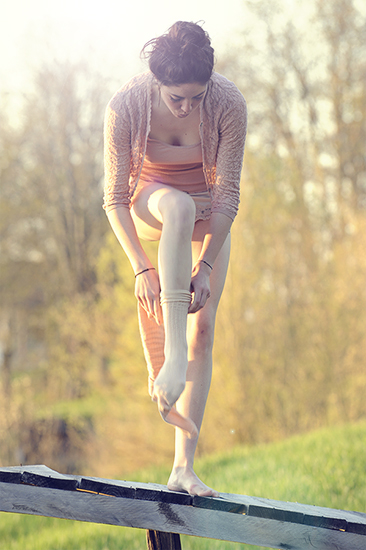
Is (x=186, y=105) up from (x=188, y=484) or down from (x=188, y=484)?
up

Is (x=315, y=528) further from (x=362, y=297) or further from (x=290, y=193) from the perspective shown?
(x=290, y=193)

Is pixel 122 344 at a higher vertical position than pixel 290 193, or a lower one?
lower

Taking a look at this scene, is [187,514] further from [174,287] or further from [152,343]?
[174,287]

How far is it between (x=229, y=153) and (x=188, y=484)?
57.1 inches

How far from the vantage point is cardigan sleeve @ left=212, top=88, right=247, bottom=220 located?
264 centimetres

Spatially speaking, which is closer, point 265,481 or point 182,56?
point 182,56

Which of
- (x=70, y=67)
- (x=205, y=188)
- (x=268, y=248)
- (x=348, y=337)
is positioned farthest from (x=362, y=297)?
(x=70, y=67)

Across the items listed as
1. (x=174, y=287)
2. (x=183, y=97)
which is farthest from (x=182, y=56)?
(x=174, y=287)

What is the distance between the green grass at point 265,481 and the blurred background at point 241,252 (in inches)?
104

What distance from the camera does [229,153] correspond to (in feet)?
8.77

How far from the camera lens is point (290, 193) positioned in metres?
11.6

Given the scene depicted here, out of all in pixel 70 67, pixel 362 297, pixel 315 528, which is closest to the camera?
pixel 315 528

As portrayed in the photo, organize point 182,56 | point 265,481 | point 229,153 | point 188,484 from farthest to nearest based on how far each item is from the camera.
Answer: point 265,481, point 229,153, point 188,484, point 182,56

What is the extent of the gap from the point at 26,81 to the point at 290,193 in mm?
8463
